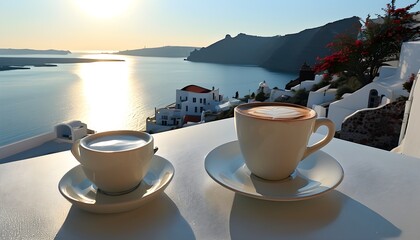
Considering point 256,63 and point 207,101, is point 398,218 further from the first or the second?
point 256,63

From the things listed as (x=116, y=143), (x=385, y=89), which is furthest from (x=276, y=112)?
(x=385, y=89)

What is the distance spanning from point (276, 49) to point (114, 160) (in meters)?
43.8

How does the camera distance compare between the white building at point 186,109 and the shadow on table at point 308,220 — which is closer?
the shadow on table at point 308,220

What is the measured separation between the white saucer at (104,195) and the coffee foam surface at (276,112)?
0.21m

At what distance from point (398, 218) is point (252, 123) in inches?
12.2

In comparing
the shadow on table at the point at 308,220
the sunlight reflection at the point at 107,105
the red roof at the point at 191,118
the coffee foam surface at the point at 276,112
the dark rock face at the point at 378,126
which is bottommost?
the sunlight reflection at the point at 107,105

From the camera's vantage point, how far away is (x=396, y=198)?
0.56 meters

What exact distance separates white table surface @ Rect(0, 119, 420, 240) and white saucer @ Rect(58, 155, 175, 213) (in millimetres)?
28

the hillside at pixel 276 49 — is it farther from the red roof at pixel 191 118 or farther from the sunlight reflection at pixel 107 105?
the sunlight reflection at pixel 107 105

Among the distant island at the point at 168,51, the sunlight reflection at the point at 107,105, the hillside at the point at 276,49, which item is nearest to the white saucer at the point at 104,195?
the sunlight reflection at the point at 107,105

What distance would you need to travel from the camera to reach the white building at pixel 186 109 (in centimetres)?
1354

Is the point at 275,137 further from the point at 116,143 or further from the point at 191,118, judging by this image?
the point at 191,118

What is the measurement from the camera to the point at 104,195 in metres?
0.47

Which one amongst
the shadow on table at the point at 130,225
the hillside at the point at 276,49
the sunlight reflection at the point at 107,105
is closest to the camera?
the shadow on table at the point at 130,225
